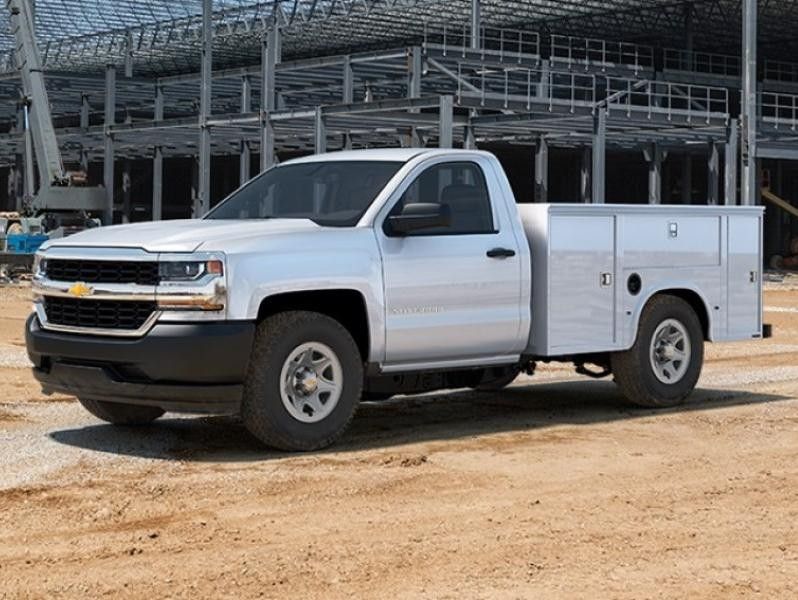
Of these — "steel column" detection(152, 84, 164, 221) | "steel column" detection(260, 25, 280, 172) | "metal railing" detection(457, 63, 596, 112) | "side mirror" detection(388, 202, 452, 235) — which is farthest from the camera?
"steel column" detection(152, 84, 164, 221)

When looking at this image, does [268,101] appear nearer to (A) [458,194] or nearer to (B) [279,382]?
(A) [458,194]

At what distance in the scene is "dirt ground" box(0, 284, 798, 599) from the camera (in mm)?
6125

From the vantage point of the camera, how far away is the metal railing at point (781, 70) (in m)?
57.7

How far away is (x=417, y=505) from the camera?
25.5 feet

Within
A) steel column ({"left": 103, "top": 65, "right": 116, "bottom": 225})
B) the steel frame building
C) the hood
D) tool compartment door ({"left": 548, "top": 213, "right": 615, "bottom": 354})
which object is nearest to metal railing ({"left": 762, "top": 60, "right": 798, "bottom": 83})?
the steel frame building

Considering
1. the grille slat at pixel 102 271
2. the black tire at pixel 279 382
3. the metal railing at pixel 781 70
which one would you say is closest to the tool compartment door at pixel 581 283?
the black tire at pixel 279 382

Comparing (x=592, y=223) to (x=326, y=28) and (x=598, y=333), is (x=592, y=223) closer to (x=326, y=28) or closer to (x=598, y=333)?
(x=598, y=333)

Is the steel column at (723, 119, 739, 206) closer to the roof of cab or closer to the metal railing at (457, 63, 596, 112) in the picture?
the metal railing at (457, 63, 596, 112)

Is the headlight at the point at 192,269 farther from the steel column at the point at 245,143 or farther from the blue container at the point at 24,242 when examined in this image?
the steel column at the point at 245,143

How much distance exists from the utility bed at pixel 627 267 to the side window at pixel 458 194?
18.8 inches

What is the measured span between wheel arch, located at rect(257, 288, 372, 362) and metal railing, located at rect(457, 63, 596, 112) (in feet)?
74.0

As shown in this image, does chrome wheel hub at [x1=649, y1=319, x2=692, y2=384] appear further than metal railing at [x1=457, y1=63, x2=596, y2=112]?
No

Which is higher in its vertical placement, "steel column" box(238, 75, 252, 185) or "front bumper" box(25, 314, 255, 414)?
"steel column" box(238, 75, 252, 185)

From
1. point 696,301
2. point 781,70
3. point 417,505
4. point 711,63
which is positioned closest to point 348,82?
point 711,63
